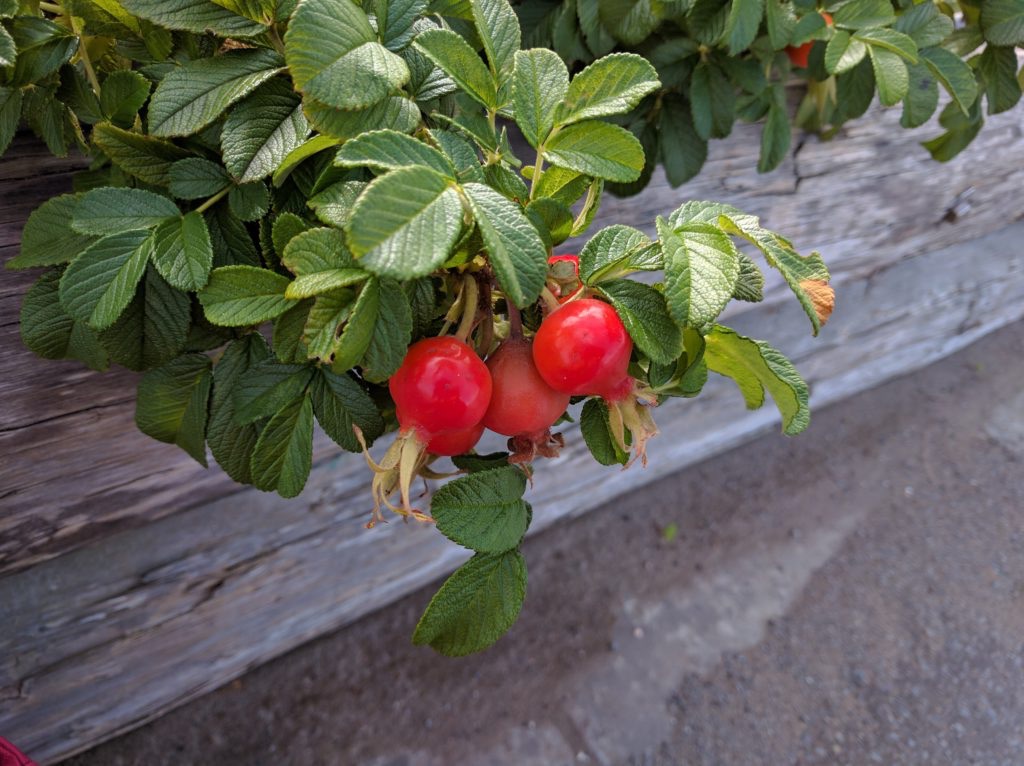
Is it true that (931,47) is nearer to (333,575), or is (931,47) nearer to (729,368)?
(729,368)

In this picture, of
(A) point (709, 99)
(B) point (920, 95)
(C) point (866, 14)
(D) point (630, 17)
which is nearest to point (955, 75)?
(B) point (920, 95)

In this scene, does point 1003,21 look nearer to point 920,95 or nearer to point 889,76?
point 920,95

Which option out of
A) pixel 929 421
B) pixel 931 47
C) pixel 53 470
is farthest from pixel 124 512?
pixel 929 421

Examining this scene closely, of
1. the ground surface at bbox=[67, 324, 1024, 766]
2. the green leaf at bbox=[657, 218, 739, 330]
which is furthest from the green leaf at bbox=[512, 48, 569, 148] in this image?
the ground surface at bbox=[67, 324, 1024, 766]

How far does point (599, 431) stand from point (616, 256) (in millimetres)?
131

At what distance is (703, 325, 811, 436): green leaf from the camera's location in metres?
0.50

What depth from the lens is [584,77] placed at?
48cm

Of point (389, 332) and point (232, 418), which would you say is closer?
point (389, 332)

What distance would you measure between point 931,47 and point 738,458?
1315 mm

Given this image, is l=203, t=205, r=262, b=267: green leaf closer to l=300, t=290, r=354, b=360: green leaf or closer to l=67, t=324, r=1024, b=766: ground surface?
l=300, t=290, r=354, b=360: green leaf

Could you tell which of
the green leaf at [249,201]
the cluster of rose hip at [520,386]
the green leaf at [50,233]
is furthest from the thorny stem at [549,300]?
the green leaf at [50,233]

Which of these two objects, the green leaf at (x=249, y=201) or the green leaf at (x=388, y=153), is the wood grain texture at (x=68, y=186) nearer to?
the green leaf at (x=249, y=201)

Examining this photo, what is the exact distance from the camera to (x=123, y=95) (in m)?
0.55

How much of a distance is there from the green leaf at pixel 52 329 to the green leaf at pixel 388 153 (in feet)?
1.10
